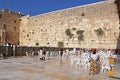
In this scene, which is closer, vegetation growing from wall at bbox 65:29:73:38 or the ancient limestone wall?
the ancient limestone wall

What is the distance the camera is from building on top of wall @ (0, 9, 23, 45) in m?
34.1

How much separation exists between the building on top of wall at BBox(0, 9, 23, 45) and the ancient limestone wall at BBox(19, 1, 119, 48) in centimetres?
310

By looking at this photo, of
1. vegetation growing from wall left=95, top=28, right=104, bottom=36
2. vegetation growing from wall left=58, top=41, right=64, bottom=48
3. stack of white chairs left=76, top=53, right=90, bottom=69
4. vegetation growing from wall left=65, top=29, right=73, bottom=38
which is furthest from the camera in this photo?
vegetation growing from wall left=58, top=41, right=64, bottom=48

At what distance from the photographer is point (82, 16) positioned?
77.7ft

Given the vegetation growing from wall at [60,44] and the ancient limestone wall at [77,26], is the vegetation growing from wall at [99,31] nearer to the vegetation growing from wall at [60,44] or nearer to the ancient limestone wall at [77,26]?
the ancient limestone wall at [77,26]

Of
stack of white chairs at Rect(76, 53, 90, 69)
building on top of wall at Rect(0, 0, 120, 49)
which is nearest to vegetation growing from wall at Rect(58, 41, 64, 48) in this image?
building on top of wall at Rect(0, 0, 120, 49)

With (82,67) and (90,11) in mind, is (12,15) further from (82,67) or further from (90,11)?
(82,67)

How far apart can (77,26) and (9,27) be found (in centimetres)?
1495

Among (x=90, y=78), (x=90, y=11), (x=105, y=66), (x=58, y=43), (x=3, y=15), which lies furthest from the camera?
(x=3, y=15)

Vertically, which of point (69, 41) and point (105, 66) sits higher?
point (69, 41)

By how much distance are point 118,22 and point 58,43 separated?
8757 mm

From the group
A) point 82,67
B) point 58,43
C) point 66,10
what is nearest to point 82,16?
point 66,10

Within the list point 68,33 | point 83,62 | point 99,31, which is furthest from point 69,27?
point 83,62

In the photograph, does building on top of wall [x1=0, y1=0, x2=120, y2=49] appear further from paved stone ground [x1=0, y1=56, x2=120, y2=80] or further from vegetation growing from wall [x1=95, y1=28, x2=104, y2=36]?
paved stone ground [x1=0, y1=56, x2=120, y2=80]
